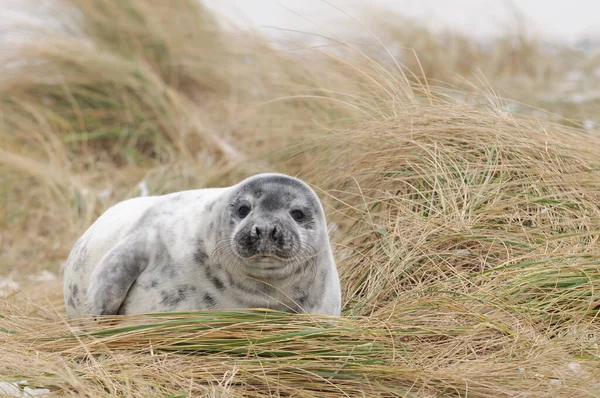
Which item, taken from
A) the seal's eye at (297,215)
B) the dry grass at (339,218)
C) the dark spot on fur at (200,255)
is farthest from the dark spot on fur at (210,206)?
the dry grass at (339,218)

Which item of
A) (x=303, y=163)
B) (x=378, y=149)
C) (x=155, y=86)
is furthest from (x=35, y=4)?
(x=378, y=149)

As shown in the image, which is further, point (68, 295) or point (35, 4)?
point (35, 4)

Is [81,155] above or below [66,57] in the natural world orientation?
below

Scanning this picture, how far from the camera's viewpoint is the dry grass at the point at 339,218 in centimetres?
333

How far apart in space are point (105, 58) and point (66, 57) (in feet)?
1.07

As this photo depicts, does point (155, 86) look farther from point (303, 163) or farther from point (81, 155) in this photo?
point (303, 163)

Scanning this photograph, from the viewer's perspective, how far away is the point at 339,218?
5023 millimetres

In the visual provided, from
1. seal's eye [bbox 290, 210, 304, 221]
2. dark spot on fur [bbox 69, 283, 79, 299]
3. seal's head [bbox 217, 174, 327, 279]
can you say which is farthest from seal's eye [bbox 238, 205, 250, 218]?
dark spot on fur [bbox 69, 283, 79, 299]

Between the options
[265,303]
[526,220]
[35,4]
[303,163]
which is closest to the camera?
[265,303]

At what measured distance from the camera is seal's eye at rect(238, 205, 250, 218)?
3748 mm

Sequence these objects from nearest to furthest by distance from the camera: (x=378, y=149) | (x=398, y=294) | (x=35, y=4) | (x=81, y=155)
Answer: (x=398, y=294), (x=378, y=149), (x=81, y=155), (x=35, y=4)

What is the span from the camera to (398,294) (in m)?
4.21

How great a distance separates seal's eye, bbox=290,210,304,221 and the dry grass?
39 centimetres

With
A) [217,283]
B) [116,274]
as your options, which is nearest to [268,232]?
[217,283]
